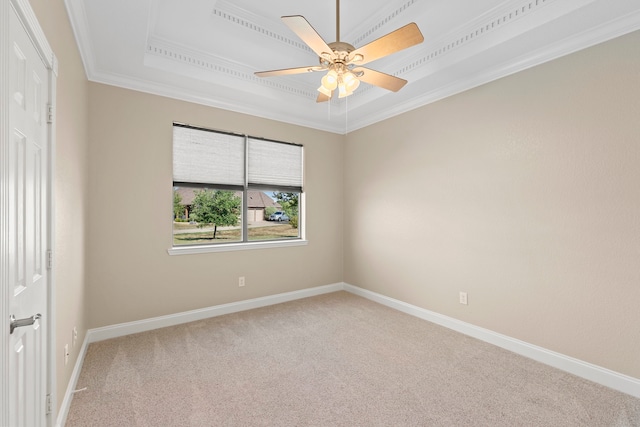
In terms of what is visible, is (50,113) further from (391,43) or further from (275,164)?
(275,164)

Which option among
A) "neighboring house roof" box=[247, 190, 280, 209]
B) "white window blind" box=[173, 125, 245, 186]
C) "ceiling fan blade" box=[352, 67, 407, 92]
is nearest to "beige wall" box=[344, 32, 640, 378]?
"ceiling fan blade" box=[352, 67, 407, 92]

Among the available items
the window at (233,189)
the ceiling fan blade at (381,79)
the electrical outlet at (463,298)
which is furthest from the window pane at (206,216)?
the electrical outlet at (463,298)

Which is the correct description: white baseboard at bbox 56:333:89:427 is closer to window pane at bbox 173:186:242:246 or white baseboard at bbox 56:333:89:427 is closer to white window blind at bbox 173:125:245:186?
window pane at bbox 173:186:242:246

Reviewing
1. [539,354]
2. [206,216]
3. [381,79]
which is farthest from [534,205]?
[206,216]

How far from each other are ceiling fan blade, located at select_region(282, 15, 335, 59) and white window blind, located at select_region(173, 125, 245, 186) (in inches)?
Result: 81.5

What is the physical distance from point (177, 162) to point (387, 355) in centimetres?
299

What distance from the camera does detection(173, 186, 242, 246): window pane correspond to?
3.52m

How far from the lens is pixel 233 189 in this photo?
3.77m

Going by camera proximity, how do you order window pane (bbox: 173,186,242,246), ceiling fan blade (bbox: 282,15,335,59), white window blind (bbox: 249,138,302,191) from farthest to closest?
white window blind (bbox: 249,138,302,191) < window pane (bbox: 173,186,242,246) < ceiling fan blade (bbox: 282,15,335,59)

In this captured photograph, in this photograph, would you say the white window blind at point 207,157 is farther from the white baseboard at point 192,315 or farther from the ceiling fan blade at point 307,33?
the ceiling fan blade at point 307,33

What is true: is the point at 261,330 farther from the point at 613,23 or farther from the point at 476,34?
the point at 613,23

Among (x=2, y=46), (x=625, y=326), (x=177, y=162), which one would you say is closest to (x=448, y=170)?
(x=625, y=326)

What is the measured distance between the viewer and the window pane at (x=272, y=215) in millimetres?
4043

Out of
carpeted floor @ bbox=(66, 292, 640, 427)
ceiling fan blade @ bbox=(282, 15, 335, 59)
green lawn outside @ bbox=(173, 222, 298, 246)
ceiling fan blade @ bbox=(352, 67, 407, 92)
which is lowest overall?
carpeted floor @ bbox=(66, 292, 640, 427)
